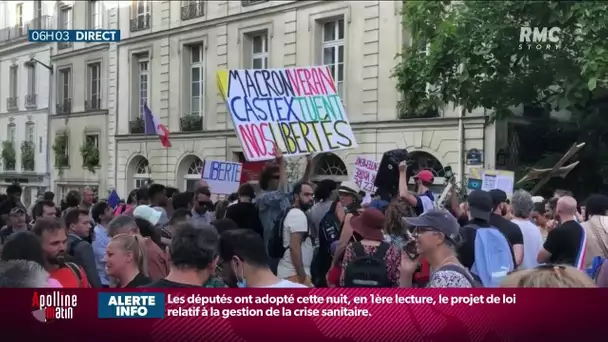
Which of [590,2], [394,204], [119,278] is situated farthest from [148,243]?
[590,2]

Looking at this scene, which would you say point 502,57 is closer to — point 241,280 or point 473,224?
point 473,224

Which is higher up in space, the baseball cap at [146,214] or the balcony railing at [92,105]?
the balcony railing at [92,105]

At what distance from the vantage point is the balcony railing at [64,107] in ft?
48.1

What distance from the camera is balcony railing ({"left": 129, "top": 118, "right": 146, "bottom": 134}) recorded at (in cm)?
2180

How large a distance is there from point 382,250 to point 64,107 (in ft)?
37.2

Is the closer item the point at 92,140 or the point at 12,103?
the point at 12,103

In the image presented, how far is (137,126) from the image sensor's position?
21.9 metres

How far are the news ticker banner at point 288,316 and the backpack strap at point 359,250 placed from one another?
1375 millimetres

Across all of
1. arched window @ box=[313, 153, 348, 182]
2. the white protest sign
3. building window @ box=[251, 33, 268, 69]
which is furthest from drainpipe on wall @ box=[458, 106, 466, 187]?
building window @ box=[251, 33, 268, 69]

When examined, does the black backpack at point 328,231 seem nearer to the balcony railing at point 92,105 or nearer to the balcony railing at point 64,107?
the balcony railing at point 64,107

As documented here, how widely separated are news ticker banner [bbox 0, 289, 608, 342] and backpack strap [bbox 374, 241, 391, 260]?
1.37 m

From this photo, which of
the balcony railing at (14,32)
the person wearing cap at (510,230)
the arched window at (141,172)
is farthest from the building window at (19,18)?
the arched window at (141,172)

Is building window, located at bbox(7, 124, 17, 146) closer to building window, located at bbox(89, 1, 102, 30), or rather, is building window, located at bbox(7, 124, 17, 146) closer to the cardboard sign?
building window, located at bbox(89, 1, 102, 30)

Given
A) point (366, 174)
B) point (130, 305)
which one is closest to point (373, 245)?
point (130, 305)
